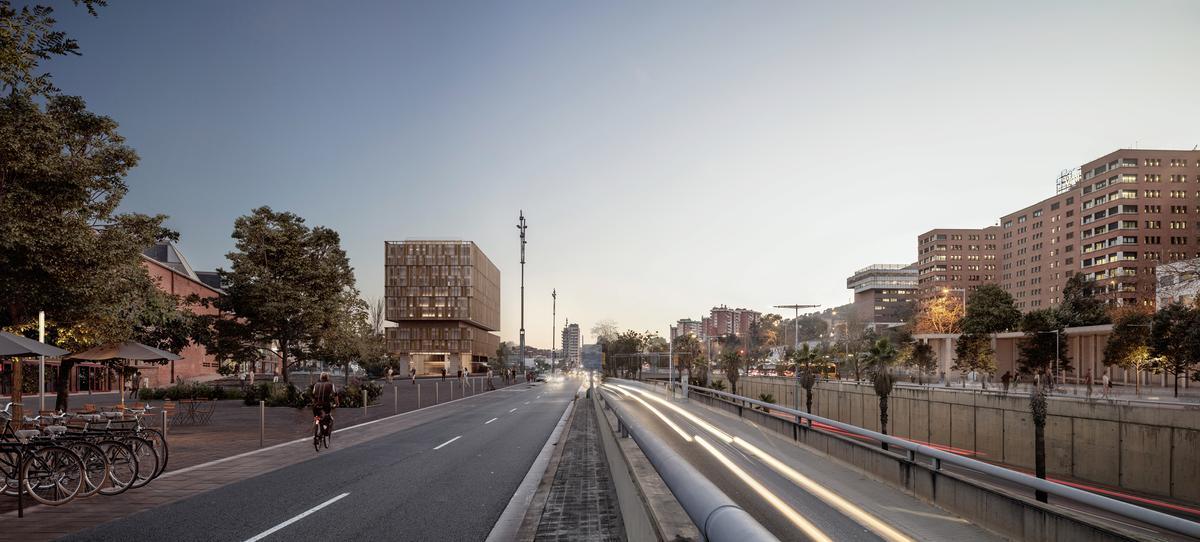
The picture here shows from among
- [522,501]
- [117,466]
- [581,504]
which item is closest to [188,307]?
[117,466]

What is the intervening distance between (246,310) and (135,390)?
2128 cm

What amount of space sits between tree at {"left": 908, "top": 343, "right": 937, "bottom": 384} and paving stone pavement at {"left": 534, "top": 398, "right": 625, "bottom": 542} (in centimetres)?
7685

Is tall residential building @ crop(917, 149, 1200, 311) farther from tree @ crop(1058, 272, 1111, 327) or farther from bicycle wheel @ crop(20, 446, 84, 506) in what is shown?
bicycle wheel @ crop(20, 446, 84, 506)

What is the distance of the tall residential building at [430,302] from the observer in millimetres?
127438

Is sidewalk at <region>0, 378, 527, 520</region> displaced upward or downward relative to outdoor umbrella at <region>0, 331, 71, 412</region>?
downward

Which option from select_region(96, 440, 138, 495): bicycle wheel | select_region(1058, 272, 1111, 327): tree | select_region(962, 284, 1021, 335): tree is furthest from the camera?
select_region(962, 284, 1021, 335): tree

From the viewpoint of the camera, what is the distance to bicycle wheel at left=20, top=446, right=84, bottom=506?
31.8ft

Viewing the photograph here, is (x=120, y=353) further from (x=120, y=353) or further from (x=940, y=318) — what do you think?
(x=940, y=318)

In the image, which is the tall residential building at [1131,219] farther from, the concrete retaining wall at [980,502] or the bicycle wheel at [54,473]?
the bicycle wheel at [54,473]

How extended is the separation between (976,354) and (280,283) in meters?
80.0

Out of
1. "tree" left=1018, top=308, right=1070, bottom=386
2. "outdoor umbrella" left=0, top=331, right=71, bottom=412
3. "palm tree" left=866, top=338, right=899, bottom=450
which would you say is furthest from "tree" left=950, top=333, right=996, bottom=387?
"outdoor umbrella" left=0, top=331, right=71, bottom=412

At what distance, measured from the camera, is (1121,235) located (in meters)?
120

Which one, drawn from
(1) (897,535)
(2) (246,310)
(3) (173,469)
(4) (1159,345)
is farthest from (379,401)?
(4) (1159,345)

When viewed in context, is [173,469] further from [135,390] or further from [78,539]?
[135,390]
